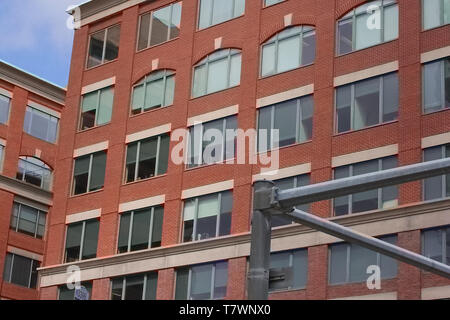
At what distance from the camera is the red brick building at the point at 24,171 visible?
182 feet

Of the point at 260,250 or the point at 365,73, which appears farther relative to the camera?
the point at 365,73

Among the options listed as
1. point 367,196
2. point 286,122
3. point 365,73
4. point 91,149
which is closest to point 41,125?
point 91,149

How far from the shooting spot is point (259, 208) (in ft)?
38.4

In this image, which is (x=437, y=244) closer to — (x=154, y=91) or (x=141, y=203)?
(x=141, y=203)

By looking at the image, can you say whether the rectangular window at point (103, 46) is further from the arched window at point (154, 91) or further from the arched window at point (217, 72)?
the arched window at point (217, 72)

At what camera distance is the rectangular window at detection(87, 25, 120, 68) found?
45688 mm

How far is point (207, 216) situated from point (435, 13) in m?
12.7

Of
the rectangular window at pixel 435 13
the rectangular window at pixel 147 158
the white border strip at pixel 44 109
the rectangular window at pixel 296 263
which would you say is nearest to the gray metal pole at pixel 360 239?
the rectangular window at pixel 296 263

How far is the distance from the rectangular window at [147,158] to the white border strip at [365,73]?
9059 millimetres

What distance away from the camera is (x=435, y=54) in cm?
3366

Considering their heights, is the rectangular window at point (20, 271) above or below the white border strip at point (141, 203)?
below

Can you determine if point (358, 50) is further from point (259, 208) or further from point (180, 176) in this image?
point (259, 208)

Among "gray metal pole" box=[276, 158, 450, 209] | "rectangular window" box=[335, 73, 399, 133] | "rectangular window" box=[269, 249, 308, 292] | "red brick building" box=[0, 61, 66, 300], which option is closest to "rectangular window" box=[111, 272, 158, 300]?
"rectangular window" box=[269, 249, 308, 292]

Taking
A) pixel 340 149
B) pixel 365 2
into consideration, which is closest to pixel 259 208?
pixel 340 149
